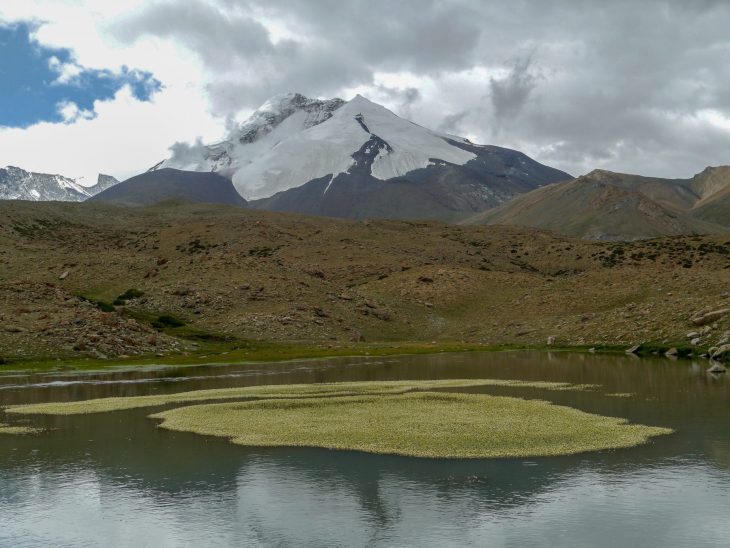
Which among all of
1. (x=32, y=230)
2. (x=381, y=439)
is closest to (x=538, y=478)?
(x=381, y=439)

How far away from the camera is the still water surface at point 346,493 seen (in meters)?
20.9

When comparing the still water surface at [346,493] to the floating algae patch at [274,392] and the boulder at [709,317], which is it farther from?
the boulder at [709,317]

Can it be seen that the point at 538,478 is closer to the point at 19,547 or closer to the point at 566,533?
the point at 566,533

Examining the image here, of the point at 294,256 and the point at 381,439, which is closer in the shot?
the point at 381,439

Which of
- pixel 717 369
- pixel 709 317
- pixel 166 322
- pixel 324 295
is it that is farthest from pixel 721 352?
pixel 166 322

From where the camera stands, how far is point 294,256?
6831 inches

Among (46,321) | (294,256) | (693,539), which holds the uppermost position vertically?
(294,256)

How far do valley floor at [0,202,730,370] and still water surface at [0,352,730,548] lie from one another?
53.7 meters

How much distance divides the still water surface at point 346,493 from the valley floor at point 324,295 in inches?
2115

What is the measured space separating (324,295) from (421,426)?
96.4 meters

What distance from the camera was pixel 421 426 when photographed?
3694 centimetres

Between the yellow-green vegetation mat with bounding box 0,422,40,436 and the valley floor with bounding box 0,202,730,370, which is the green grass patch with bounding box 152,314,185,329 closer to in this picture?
the valley floor with bounding box 0,202,730,370

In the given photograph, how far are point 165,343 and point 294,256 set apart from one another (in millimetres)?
77604

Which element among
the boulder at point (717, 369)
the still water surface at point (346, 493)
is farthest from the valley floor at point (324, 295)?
the still water surface at point (346, 493)
